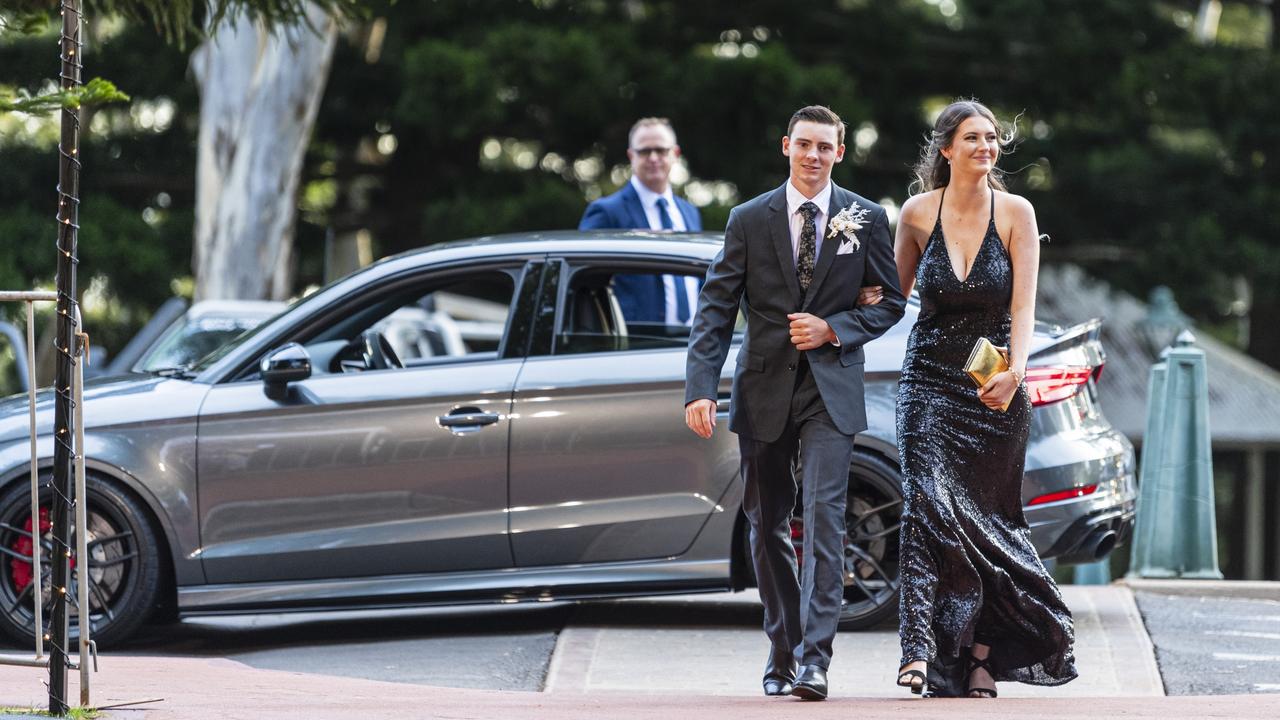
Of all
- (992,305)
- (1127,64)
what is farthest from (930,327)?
(1127,64)

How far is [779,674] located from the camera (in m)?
5.95

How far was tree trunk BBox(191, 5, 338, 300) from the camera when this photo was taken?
18328 millimetres

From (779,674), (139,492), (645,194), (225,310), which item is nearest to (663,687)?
(779,674)


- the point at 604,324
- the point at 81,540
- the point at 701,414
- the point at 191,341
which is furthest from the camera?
the point at 191,341

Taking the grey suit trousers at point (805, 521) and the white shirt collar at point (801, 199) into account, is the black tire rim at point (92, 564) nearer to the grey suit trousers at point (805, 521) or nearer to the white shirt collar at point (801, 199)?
the grey suit trousers at point (805, 521)

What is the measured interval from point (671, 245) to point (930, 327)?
5.73ft

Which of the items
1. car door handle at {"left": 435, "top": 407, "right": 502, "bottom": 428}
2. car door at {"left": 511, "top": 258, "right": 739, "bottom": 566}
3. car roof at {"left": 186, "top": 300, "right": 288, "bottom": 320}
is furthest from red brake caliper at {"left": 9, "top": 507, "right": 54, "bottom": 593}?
car roof at {"left": 186, "top": 300, "right": 288, "bottom": 320}

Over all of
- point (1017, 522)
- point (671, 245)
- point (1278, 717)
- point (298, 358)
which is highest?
point (671, 245)

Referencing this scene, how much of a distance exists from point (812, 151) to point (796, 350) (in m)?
0.63

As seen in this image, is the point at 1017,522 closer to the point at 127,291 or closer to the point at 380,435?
the point at 380,435

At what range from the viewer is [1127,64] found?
20.2m

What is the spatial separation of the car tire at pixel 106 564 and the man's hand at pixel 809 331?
9.42 ft

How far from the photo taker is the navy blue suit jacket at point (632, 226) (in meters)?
7.99

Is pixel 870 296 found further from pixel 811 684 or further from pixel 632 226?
pixel 632 226
